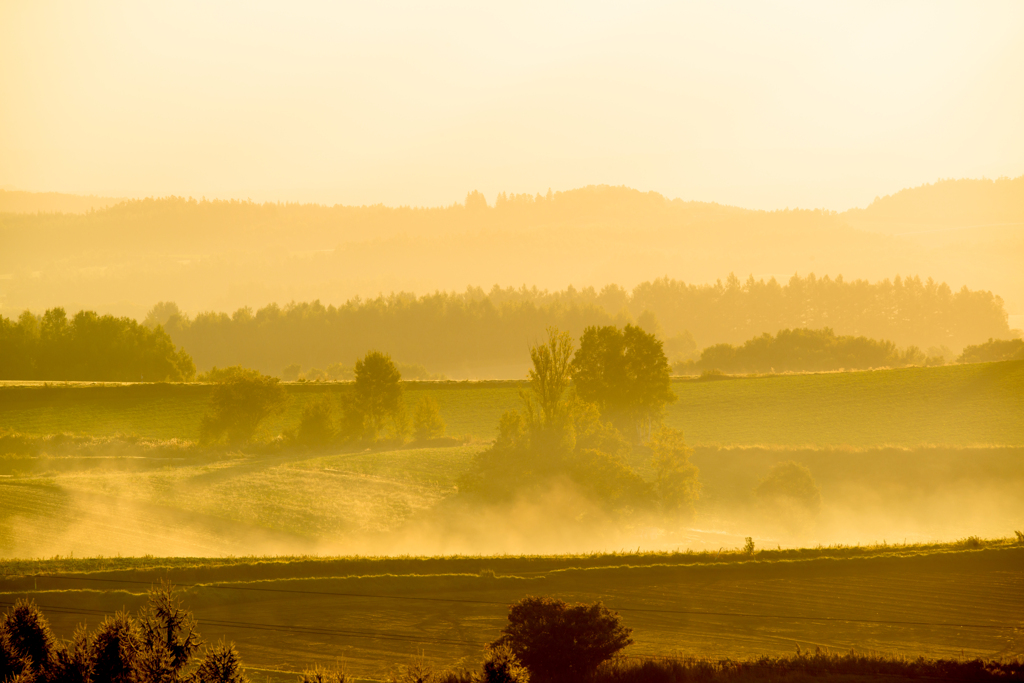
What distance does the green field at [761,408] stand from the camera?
53156 mm

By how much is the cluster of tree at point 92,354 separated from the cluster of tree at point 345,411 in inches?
1389

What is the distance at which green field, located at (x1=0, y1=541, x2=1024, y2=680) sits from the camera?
18.8m

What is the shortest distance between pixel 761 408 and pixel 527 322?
8032 cm

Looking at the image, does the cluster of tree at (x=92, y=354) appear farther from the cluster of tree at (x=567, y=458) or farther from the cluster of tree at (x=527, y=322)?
the cluster of tree at (x=567, y=458)

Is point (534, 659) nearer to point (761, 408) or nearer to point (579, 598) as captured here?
point (579, 598)

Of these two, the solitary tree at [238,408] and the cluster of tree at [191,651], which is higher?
the solitary tree at [238,408]

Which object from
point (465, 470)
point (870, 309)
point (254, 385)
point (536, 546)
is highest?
point (870, 309)

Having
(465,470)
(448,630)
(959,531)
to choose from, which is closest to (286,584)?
(448,630)

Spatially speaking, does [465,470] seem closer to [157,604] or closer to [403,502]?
[403,502]

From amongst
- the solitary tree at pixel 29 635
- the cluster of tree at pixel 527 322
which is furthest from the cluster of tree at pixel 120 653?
the cluster of tree at pixel 527 322

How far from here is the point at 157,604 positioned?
15.9 meters

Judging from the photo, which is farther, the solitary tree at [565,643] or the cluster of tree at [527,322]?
the cluster of tree at [527,322]

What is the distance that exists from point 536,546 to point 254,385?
3081 centimetres

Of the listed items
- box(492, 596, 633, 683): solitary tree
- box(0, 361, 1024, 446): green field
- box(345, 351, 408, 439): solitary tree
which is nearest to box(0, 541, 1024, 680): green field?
box(492, 596, 633, 683): solitary tree
